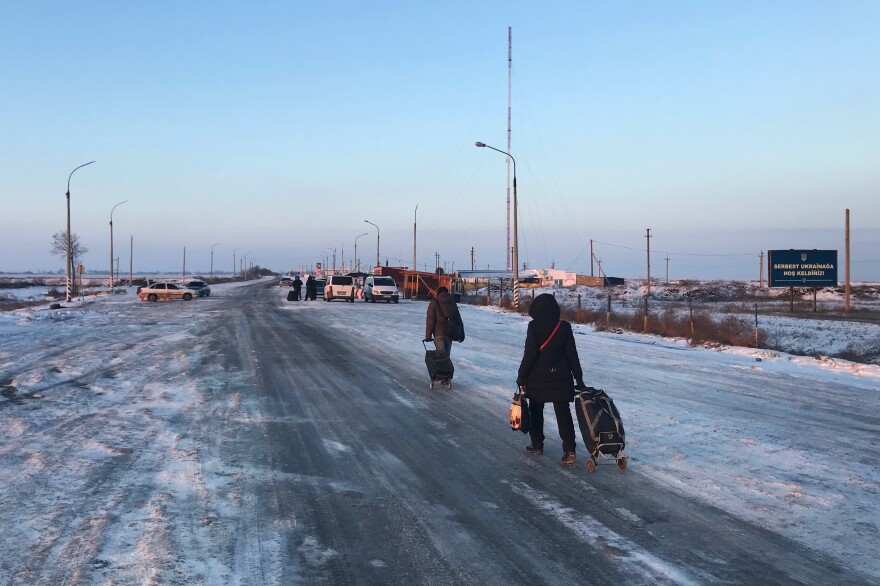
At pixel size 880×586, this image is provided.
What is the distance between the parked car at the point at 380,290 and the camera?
49562 mm

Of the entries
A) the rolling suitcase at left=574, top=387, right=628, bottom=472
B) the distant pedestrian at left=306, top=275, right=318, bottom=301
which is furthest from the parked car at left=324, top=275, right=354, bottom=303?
the rolling suitcase at left=574, top=387, right=628, bottom=472

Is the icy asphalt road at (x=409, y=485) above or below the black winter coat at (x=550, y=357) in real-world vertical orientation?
below

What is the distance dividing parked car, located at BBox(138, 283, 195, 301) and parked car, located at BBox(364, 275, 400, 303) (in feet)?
48.0

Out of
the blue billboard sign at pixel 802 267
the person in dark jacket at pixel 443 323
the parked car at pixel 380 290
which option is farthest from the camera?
the parked car at pixel 380 290

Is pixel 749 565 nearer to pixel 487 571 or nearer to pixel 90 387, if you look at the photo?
pixel 487 571

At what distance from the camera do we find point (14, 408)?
10672mm

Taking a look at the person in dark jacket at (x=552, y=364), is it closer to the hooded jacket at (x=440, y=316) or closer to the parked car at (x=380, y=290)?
the hooded jacket at (x=440, y=316)

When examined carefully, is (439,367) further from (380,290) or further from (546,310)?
(380,290)

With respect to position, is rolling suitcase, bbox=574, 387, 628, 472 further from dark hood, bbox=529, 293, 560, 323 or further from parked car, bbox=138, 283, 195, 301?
parked car, bbox=138, 283, 195, 301

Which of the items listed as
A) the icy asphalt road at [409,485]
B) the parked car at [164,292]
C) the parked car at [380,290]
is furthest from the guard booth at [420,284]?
the icy asphalt road at [409,485]

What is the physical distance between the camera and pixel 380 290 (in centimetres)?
4962

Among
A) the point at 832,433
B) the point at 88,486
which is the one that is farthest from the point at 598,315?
the point at 88,486

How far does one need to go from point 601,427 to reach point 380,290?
42780 millimetres

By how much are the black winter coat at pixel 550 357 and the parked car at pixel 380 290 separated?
138ft
